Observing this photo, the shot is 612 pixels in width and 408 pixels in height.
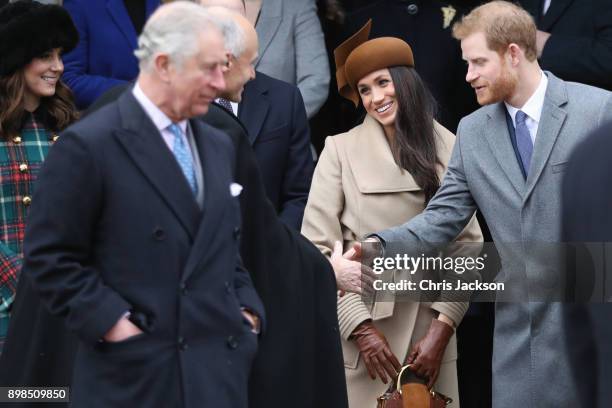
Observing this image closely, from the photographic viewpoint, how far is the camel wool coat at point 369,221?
6219 millimetres

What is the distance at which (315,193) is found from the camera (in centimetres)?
634

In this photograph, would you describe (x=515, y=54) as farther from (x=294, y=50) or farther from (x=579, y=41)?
(x=294, y=50)

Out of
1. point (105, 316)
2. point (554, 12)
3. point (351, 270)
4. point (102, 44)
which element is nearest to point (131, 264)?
point (105, 316)

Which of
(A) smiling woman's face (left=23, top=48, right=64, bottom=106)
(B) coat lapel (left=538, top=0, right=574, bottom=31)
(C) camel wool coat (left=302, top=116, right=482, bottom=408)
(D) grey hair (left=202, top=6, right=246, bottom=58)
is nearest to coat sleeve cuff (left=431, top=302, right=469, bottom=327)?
(C) camel wool coat (left=302, top=116, right=482, bottom=408)

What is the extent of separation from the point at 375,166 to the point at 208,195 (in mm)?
2308

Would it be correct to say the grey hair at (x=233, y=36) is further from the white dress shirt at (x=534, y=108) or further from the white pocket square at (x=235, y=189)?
the white dress shirt at (x=534, y=108)

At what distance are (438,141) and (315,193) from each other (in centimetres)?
63

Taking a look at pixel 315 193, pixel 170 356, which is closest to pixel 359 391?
pixel 315 193

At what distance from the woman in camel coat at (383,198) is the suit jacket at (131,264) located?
2.17 meters

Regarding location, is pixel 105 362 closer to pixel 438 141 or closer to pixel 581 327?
pixel 581 327

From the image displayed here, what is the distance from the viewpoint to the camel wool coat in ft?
20.4

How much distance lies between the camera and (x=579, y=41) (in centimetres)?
689

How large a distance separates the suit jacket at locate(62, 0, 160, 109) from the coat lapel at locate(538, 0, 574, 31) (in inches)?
81.4

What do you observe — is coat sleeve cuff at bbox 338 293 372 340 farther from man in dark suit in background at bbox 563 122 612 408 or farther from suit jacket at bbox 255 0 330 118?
man in dark suit in background at bbox 563 122 612 408
